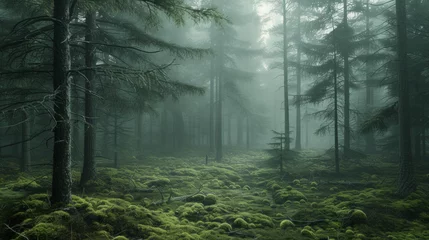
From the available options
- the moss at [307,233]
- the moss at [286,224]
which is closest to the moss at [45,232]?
the moss at [286,224]

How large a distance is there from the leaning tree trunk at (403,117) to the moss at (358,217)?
3738 millimetres

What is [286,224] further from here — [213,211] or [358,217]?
[213,211]

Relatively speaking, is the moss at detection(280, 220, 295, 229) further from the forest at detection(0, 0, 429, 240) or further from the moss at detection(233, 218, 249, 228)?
the moss at detection(233, 218, 249, 228)

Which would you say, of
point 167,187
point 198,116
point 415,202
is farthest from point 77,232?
point 198,116

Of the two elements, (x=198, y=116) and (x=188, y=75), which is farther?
(x=198, y=116)

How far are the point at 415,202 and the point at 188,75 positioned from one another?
23789 mm

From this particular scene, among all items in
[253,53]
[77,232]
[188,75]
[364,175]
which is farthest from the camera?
[188,75]

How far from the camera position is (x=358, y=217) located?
788 cm

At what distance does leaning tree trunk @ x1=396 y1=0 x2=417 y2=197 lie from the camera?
10453 millimetres

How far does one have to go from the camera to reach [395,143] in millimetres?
19094

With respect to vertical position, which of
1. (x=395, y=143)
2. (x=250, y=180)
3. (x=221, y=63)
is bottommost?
(x=250, y=180)

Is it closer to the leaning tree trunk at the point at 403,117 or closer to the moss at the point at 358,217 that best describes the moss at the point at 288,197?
the moss at the point at 358,217

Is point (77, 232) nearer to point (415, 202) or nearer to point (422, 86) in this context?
point (415, 202)

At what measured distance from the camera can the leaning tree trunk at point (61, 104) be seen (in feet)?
21.6
